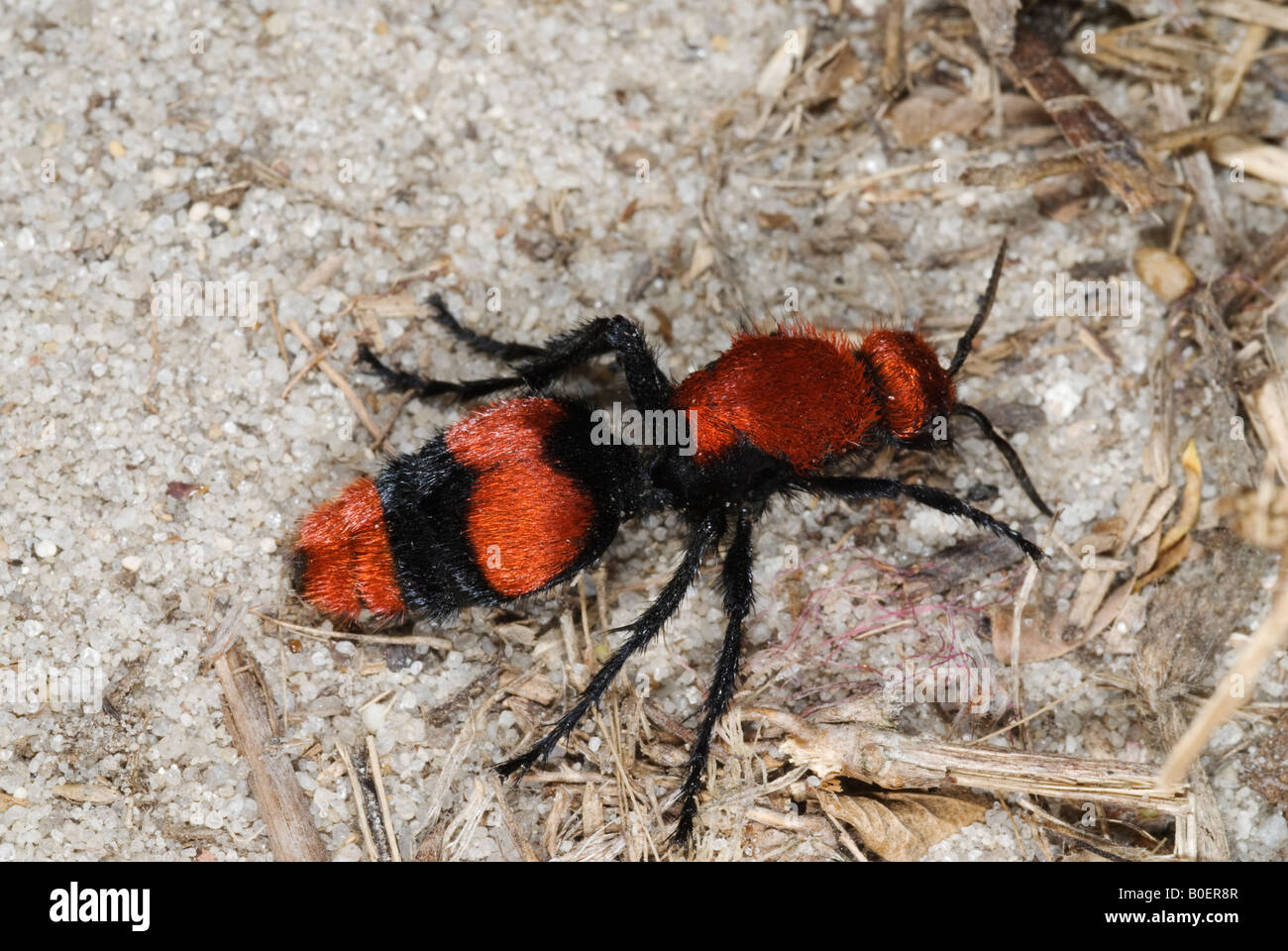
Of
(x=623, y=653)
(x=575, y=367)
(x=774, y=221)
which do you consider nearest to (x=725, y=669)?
(x=623, y=653)

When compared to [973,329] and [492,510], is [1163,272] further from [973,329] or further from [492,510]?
[492,510]

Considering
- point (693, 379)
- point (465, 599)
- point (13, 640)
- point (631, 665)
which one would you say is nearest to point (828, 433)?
point (693, 379)

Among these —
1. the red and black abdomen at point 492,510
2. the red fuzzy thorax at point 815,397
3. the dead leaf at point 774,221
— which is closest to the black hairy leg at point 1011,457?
the red fuzzy thorax at point 815,397

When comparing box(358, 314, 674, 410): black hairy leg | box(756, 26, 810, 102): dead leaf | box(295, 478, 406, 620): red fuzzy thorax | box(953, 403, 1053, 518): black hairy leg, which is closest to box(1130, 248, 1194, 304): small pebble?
box(953, 403, 1053, 518): black hairy leg

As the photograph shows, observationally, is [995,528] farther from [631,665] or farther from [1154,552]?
[631,665]

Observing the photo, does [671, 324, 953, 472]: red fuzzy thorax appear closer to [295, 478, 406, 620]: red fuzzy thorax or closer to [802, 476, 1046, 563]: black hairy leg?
[802, 476, 1046, 563]: black hairy leg

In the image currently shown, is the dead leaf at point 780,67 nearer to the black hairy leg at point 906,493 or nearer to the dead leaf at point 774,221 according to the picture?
the dead leaf at point 774,221
